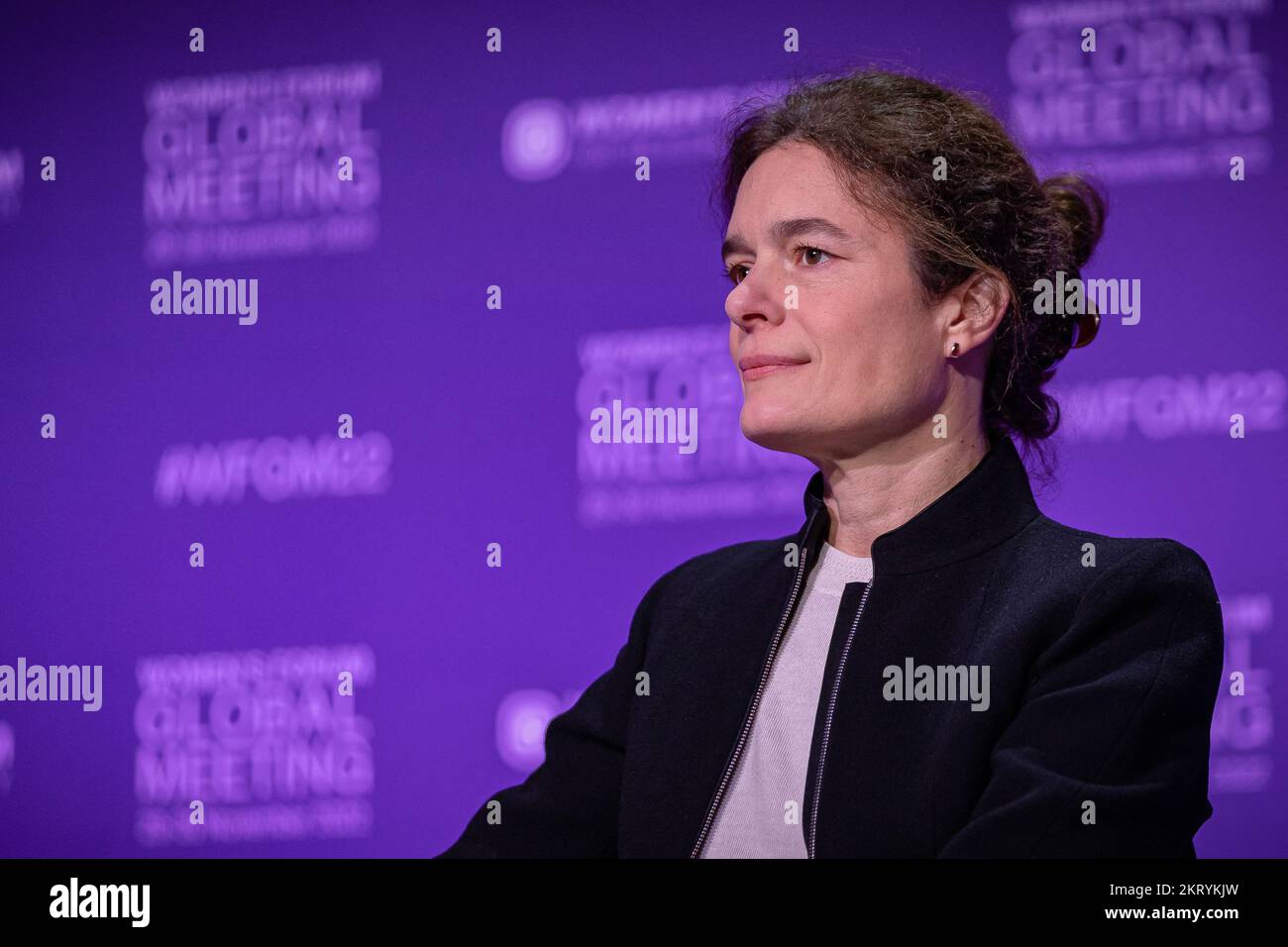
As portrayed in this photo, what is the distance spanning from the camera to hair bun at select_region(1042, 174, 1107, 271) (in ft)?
5.23

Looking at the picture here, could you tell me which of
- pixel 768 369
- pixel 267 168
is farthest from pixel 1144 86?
pixel 267 168

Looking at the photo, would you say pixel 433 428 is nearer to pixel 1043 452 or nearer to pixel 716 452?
pixel 716 452

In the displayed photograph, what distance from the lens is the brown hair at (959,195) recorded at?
1.44 m

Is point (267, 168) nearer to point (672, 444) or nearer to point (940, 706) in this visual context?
point (672, 444)

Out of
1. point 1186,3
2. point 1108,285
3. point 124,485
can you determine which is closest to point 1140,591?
point 1108,285

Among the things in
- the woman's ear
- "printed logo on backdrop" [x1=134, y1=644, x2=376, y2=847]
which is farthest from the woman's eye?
"printed logo on backdrop" [x1=134, y1=644, x2=376, y2=847]

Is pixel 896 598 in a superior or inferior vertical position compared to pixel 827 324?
inferior

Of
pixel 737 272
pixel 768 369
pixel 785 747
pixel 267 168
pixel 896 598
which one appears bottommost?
pixel 785 747

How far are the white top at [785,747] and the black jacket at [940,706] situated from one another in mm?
16

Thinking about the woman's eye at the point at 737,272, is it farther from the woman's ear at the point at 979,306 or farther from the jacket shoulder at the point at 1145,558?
the jacket shoulder at the point at 1145,558

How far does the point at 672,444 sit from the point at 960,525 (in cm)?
88

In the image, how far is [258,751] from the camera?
219cm

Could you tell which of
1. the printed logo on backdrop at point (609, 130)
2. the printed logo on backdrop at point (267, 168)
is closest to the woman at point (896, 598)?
the printed logo on backdrop at point (609, 130)

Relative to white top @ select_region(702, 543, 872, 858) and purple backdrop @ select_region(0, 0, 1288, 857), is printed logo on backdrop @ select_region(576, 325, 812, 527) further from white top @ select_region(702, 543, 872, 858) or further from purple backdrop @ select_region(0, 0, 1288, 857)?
white top @ select_region(702, 543, 872, 858)
